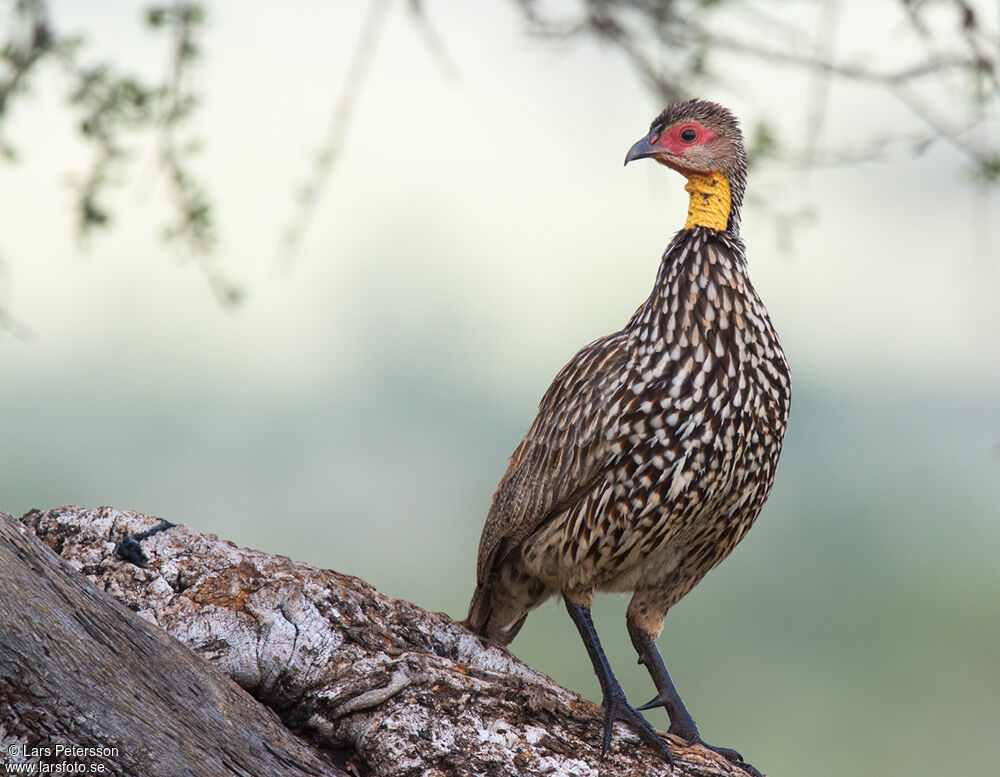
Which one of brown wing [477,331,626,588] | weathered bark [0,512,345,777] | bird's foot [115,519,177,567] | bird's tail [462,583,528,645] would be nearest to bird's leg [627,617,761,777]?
bird's tail [462,583,528,645]

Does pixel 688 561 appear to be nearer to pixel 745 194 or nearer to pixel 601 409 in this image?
pixel 601 409

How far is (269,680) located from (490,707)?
0.63 m

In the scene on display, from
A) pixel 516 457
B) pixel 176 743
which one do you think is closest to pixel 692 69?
pixel 516 457

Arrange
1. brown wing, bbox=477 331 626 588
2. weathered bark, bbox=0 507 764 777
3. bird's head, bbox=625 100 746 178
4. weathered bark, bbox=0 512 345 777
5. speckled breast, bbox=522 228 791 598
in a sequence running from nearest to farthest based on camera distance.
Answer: weathered bark, bbox=0 512 345 777 < weathered bark, bbox=0 507 764 777 < speckled breast, bbox=522 228 791 598 < brown wing, bbox=477 331 626 588 < bird's head, bbox=625 100 746 178

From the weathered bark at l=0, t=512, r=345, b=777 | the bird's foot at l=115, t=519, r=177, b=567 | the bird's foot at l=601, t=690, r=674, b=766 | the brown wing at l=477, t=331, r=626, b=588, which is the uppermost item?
the brown wing at l=477, t=331, r=626, b=588

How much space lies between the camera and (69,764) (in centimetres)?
245

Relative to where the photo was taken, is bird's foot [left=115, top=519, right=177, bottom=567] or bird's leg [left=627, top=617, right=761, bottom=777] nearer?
bird's foot [left=115, top=519, right=177, bottom=567]

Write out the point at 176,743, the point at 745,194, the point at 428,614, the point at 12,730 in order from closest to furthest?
1. the point at 12,730
2. the point at 176,743
3. the point at 428,614
4. the point at 745,194

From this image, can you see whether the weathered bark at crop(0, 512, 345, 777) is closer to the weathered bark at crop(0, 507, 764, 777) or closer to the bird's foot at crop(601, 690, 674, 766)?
the weathered bark at crop(0, 507, 764, 777)

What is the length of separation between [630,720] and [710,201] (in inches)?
70.1

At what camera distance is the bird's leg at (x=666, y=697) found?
12.4 feet

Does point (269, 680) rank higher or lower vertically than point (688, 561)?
lower

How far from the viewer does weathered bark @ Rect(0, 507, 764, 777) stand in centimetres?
309

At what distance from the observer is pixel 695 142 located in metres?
3.96
